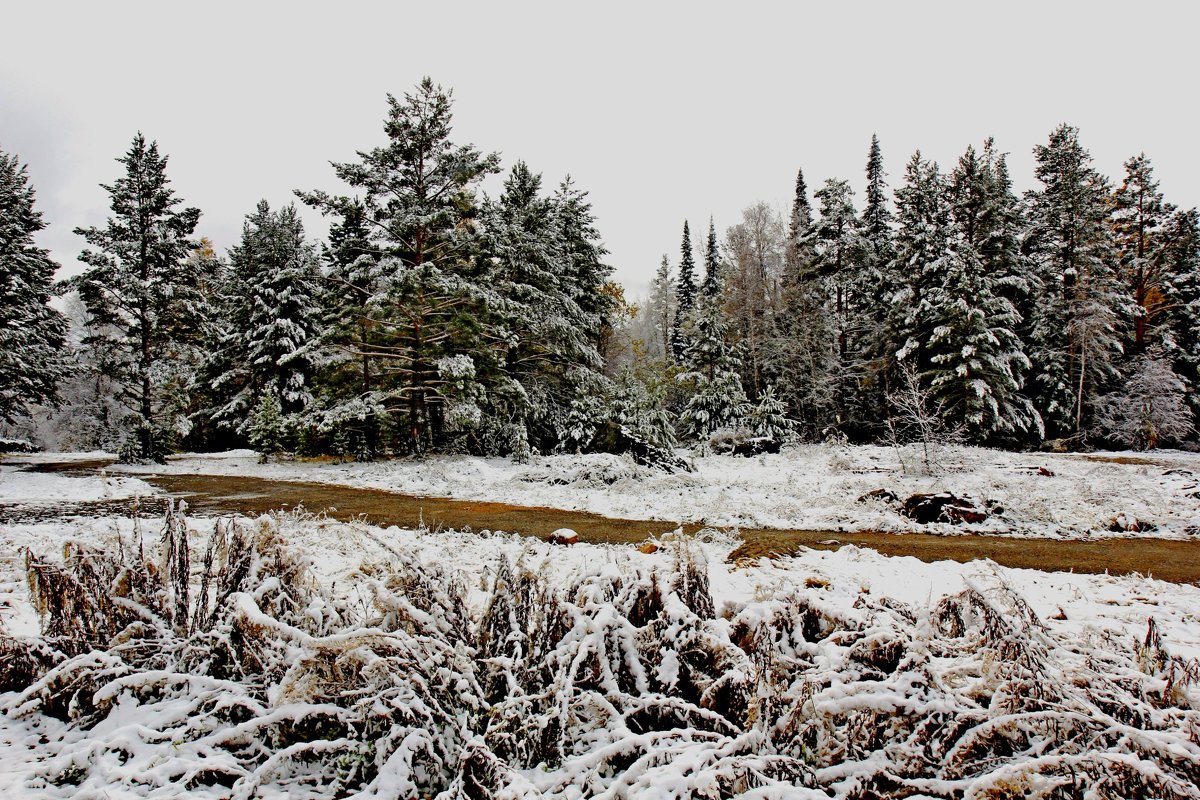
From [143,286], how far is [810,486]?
75.7ft

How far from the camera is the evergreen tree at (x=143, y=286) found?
20.0 meters

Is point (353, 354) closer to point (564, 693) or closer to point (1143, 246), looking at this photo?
point (564, 693)

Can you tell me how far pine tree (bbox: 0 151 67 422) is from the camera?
1834cm

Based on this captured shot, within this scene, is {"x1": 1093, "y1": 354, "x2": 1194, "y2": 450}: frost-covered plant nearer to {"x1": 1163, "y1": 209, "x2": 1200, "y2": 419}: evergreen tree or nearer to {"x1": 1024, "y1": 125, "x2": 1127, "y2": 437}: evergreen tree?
{"x1": 1024, "y1": 125, "x2": 1127, "y2": 437}: evergreen tree

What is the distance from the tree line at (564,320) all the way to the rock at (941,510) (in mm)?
6261

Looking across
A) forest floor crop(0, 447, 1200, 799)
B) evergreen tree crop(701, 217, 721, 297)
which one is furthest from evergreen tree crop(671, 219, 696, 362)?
forest floor crop(0, 447, 1200, 799)

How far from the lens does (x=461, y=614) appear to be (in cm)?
305

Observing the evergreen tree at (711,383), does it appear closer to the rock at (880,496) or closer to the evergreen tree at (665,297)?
the rock at (880,496)

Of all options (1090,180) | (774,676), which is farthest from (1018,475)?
(1090,180)

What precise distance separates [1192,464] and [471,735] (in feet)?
86.2

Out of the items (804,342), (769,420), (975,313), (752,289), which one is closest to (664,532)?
(769,420)

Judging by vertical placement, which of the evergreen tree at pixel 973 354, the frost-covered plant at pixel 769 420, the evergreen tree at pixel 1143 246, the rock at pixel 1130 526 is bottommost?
the rock at pixel 1130 526

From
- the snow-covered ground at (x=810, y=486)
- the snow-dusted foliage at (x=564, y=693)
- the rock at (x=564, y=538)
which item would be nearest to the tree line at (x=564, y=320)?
the snow-covered ground at (x=810, y=486)

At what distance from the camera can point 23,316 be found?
2044 cm
